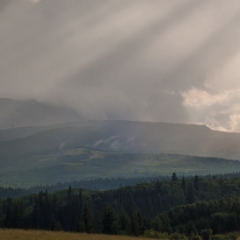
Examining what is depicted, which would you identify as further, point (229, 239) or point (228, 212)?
point (228, 212)

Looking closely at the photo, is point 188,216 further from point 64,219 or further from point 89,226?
point 64,219

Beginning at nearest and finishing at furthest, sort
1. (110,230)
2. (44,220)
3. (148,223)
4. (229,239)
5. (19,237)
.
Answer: (19,237), (229,239), (110,230), (148,223), (44,220)

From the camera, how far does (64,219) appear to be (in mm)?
189875

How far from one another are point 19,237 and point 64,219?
150649mm

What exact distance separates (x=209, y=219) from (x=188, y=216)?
15927 mm

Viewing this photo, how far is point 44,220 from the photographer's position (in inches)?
7338

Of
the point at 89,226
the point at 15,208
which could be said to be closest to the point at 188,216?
the point at 89,226

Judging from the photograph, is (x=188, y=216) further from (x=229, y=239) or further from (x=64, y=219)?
(x=229, y=239)

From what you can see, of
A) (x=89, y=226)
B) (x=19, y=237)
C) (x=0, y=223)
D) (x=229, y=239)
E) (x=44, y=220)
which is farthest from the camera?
(x=44, y=220)

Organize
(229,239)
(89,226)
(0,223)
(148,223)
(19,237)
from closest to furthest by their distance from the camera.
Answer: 1. (19,237)
2. (229,239)
3. (89,226)
4. (148,223)
5. (0,223)

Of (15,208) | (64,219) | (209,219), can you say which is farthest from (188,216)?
(15,208)

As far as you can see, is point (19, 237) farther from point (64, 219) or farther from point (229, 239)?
point (64, 219)

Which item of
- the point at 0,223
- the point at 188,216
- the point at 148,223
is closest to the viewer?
the point at 148,223

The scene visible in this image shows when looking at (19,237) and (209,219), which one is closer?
(19,237)
